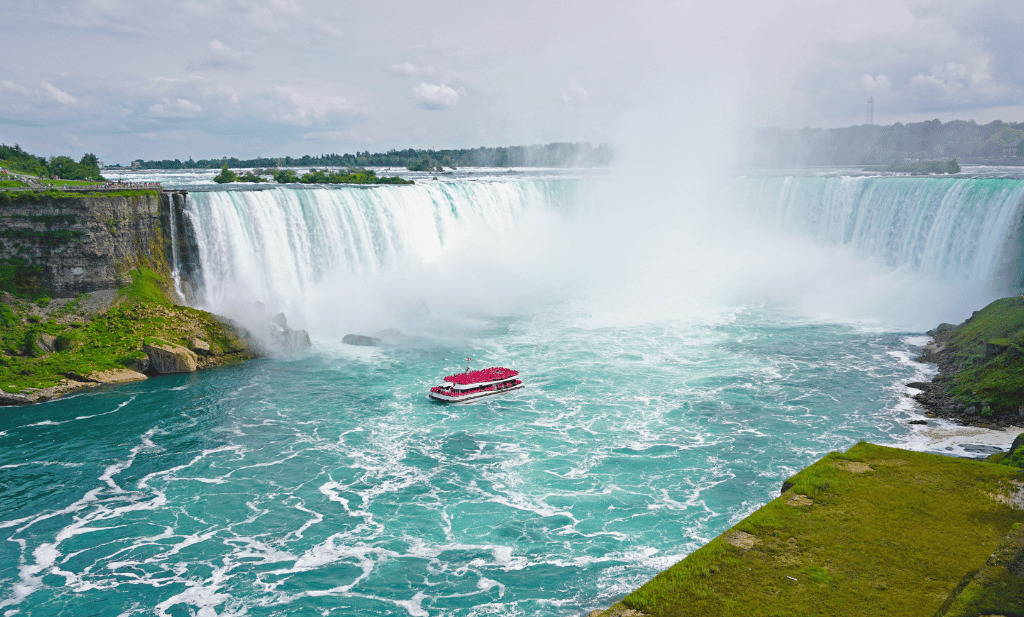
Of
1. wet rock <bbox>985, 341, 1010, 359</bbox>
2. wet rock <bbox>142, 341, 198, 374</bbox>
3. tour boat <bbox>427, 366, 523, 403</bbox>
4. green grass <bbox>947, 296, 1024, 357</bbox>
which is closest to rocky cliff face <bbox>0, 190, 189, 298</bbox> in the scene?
wet rock <bbox>142, 341, 198, 374</bbox>

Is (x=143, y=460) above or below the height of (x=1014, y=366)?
below

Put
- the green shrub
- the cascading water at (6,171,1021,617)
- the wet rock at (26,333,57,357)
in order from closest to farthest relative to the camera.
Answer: the cascading water at (6,171,1021,617) → the wet rock at (26,333,57,357) → the green shrub

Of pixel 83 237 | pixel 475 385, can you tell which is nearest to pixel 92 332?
pixel 83 237

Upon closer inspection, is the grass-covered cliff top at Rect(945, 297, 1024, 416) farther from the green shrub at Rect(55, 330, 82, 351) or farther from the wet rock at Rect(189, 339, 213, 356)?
the green shrub at Rect(55, 330, 82, 351)

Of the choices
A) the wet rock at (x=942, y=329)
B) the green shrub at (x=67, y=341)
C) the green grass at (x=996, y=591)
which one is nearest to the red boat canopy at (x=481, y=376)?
the green shrub at (x=67, y=341)

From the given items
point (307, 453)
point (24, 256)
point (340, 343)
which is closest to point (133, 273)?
point (24, 256)

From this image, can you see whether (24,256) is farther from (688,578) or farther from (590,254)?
(590,254)

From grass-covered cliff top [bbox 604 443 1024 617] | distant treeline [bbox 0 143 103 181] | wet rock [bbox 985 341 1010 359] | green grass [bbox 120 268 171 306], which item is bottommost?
grass-covered cliff top [bbox 604 443 1024 617]
